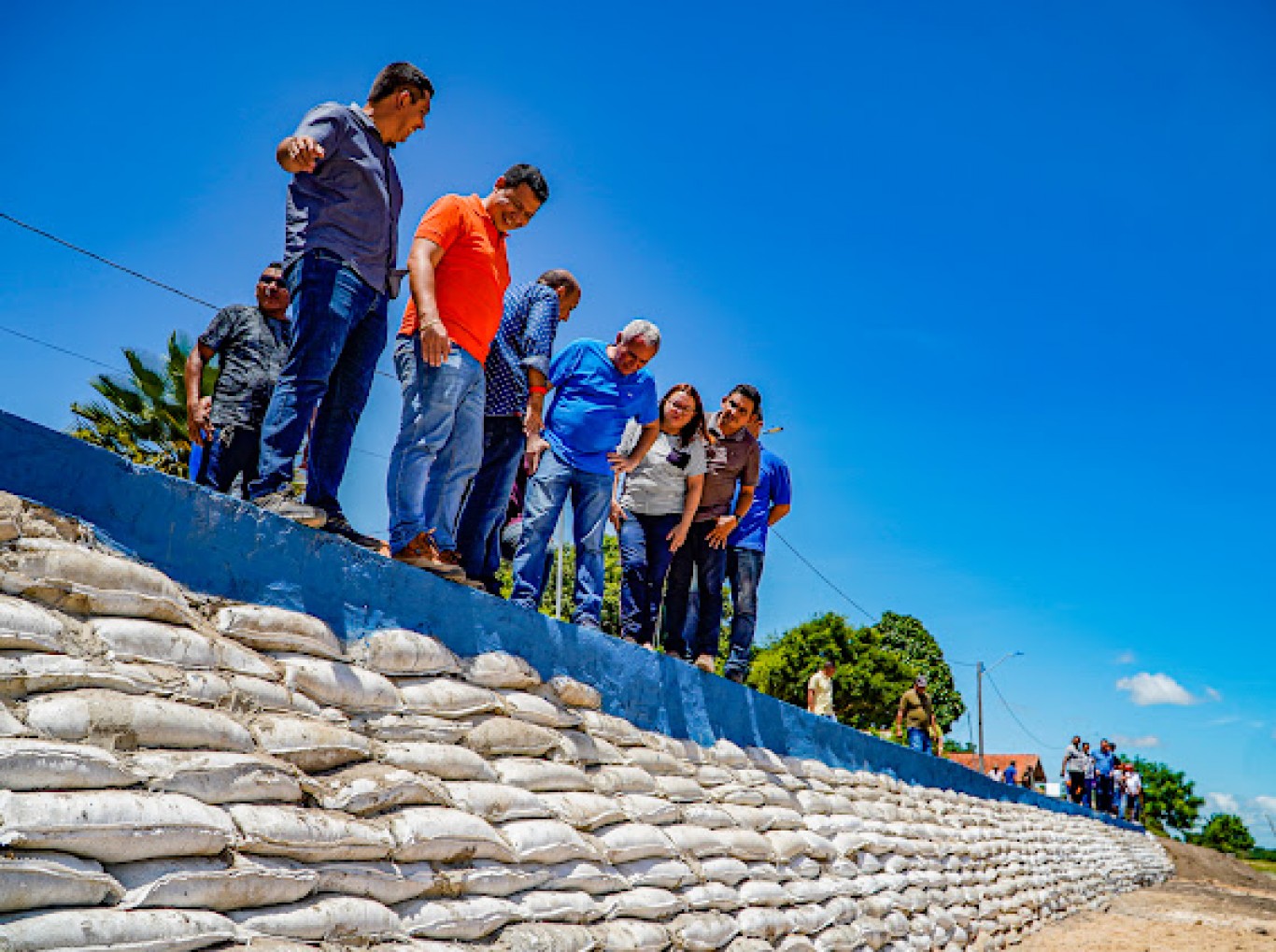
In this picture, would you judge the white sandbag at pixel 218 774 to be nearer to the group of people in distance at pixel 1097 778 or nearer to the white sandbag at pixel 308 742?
the white sandbag at pixel 308 742

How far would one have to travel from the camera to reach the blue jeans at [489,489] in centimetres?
357

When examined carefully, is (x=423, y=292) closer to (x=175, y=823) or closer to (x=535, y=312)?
(x=535, y=312)

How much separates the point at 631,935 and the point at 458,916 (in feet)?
2.39

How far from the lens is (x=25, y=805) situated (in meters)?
1.38

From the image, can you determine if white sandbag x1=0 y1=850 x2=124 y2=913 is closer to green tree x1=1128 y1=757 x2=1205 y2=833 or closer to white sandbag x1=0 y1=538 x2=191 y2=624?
white sandbag x1=0 y1=538 x2=191 y2=624

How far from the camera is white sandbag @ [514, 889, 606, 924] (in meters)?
2.36

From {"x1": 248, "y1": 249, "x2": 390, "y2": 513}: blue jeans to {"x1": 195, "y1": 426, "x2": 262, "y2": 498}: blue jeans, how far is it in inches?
35.5

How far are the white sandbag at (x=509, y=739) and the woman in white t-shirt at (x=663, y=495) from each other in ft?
5.64

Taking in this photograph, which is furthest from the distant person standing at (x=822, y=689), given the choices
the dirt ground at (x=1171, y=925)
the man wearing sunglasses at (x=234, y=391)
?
the man wearing sunglasses at (x=234, y=391)

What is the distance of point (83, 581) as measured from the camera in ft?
5.67

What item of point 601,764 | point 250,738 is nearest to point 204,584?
point 250,738

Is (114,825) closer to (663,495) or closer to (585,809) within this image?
(585,809)

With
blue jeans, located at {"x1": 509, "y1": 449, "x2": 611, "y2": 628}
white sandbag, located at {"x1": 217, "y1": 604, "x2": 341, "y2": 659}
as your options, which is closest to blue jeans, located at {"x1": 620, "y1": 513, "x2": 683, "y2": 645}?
blue jeans, located at {"x1": 509, "y1": 449, "x2": 611, "y2": 628}

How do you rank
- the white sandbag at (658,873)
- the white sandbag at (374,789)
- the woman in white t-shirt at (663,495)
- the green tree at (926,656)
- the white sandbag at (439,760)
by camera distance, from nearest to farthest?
the white sandbag at (374,789) < the white sandbag at (439,760) < the white sandbag at (658,873) < the woman in white t-shirt at (663,495) < the green tree at (926,656)
